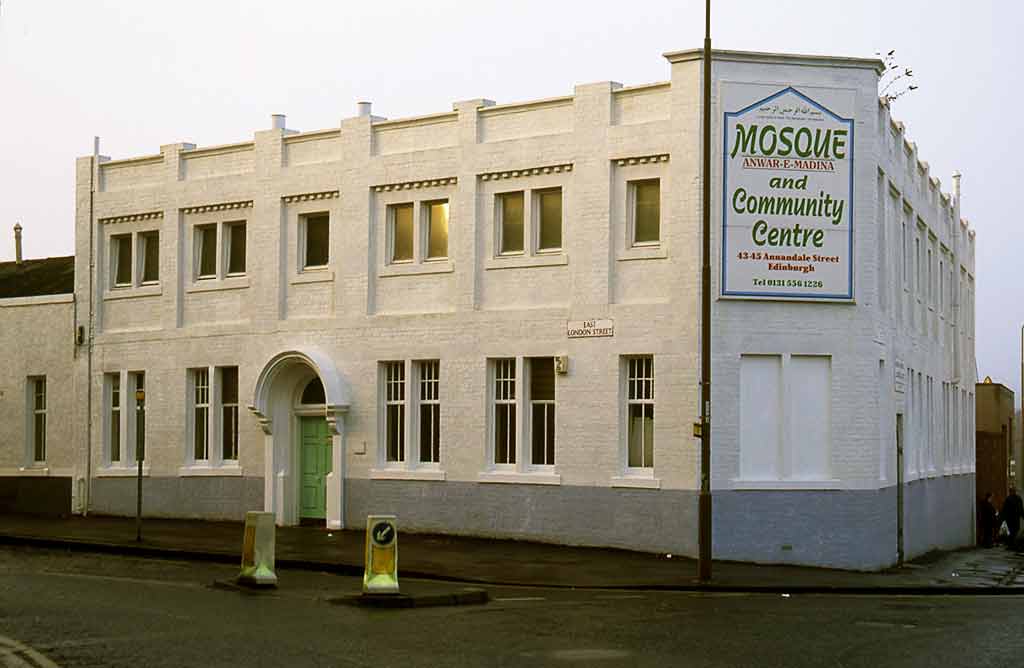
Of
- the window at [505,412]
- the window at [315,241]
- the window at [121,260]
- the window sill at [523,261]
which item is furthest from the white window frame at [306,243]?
the window at [121,260]

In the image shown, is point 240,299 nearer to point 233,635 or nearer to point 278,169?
point 278,169

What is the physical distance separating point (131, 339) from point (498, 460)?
10.2m

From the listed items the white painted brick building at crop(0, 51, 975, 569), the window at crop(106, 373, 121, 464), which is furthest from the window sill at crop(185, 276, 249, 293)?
the window at crop(106, 373, 121, 464)

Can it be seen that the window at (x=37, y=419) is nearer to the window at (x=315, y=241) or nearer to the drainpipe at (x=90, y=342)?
the drainpipe at (x=90, y=342)

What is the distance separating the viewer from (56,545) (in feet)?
91.5

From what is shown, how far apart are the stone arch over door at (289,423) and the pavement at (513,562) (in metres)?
0.71

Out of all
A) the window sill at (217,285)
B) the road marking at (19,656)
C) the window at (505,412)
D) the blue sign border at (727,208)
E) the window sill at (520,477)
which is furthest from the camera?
the window sill at (217,285)

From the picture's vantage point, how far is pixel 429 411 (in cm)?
2998

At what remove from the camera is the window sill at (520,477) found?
1093 inches

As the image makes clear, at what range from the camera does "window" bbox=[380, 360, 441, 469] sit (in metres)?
29.8

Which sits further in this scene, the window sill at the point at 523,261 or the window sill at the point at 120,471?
the window sill at the point at 120,471

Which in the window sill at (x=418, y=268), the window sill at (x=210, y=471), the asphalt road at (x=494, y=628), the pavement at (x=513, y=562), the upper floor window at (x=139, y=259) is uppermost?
the upper floor window at (x=139, y=259)

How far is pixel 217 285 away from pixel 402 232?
16.2 feet

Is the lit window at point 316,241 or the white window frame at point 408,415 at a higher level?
the lit window at point 316,241
